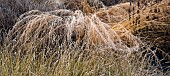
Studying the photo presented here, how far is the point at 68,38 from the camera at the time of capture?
4.99 m

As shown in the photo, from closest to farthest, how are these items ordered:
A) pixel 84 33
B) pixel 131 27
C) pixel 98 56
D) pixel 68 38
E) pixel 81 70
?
pixel 81 70 < pixel 98 56 < pixel 68 38 < pixel 84 33 < pixel 131 27

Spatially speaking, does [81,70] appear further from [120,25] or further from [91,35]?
[120,25]

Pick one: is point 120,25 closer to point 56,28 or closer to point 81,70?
point 56,28

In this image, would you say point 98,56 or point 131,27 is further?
point 131,27

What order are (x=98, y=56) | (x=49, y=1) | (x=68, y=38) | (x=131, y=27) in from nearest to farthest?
(x=98, y=56), (x=68, y=38), (x=131, y=27), (x=49, y=1)

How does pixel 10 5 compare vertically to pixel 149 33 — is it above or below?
above

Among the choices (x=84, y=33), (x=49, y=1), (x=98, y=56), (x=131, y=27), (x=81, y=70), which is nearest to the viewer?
(x=81, y=70)

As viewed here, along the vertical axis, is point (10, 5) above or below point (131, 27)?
above

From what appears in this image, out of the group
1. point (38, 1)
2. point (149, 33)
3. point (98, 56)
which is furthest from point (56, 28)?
point (38, 1)

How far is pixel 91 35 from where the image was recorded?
530 centimetres

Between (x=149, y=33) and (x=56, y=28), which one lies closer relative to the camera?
(x=56, y=28)

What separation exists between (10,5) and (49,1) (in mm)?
735

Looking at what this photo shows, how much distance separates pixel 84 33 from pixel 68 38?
0.53 meters

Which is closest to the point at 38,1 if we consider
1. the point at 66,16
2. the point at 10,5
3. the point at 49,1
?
the point at 49,1
